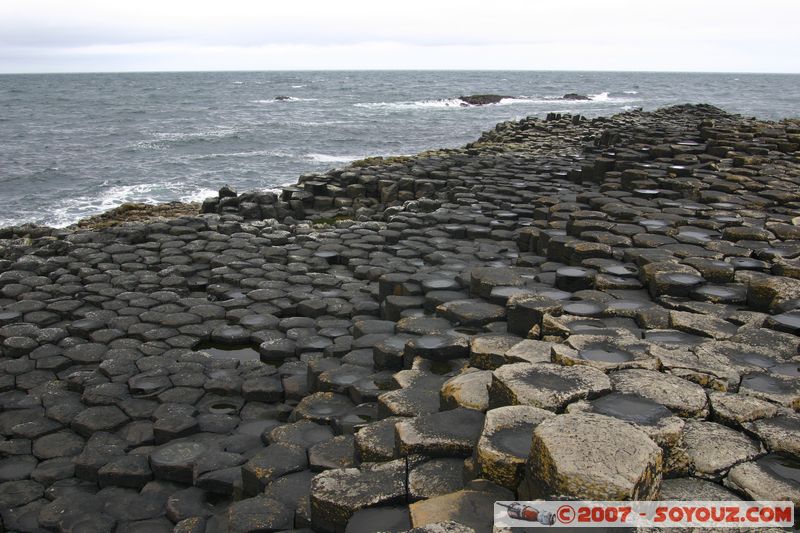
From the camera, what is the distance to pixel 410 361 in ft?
16.3

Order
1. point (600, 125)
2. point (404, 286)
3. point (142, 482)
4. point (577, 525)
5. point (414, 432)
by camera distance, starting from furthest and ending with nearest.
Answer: point (600, 125) → point (404, 286) → point (142, 482) → point (414, 432) → point (577, 525)

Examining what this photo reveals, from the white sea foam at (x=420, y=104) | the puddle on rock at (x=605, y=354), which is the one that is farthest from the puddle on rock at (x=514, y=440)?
the white sea foam at (x=420, y=104)

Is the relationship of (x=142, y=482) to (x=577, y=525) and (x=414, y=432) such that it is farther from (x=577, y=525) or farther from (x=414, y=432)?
(x=577, y=525)

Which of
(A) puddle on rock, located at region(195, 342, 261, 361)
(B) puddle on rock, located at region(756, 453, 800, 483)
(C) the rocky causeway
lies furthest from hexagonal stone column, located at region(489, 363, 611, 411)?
(A) puddle on rock, located at region(195, 342, 261, 361)

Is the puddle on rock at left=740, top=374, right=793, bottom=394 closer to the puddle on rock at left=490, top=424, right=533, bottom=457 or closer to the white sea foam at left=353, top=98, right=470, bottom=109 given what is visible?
the puddle on rock at left=490, top=424, right=533, bottom=457

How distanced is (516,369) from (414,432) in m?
0.66

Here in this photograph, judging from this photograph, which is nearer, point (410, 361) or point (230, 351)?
point (410, 361)

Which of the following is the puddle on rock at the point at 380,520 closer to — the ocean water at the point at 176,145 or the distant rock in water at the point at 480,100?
the ocean water at the point at 176,145

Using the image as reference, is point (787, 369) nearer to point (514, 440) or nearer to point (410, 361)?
point (514, 440)

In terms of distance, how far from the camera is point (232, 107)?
200 feet

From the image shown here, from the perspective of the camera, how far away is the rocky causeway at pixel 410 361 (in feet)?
9.70

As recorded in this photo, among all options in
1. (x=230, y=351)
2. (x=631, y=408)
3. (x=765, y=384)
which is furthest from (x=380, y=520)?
(x=230, y=351)

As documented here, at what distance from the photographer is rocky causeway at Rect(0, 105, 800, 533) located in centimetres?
296

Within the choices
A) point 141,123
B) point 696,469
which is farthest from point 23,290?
point 141,123
